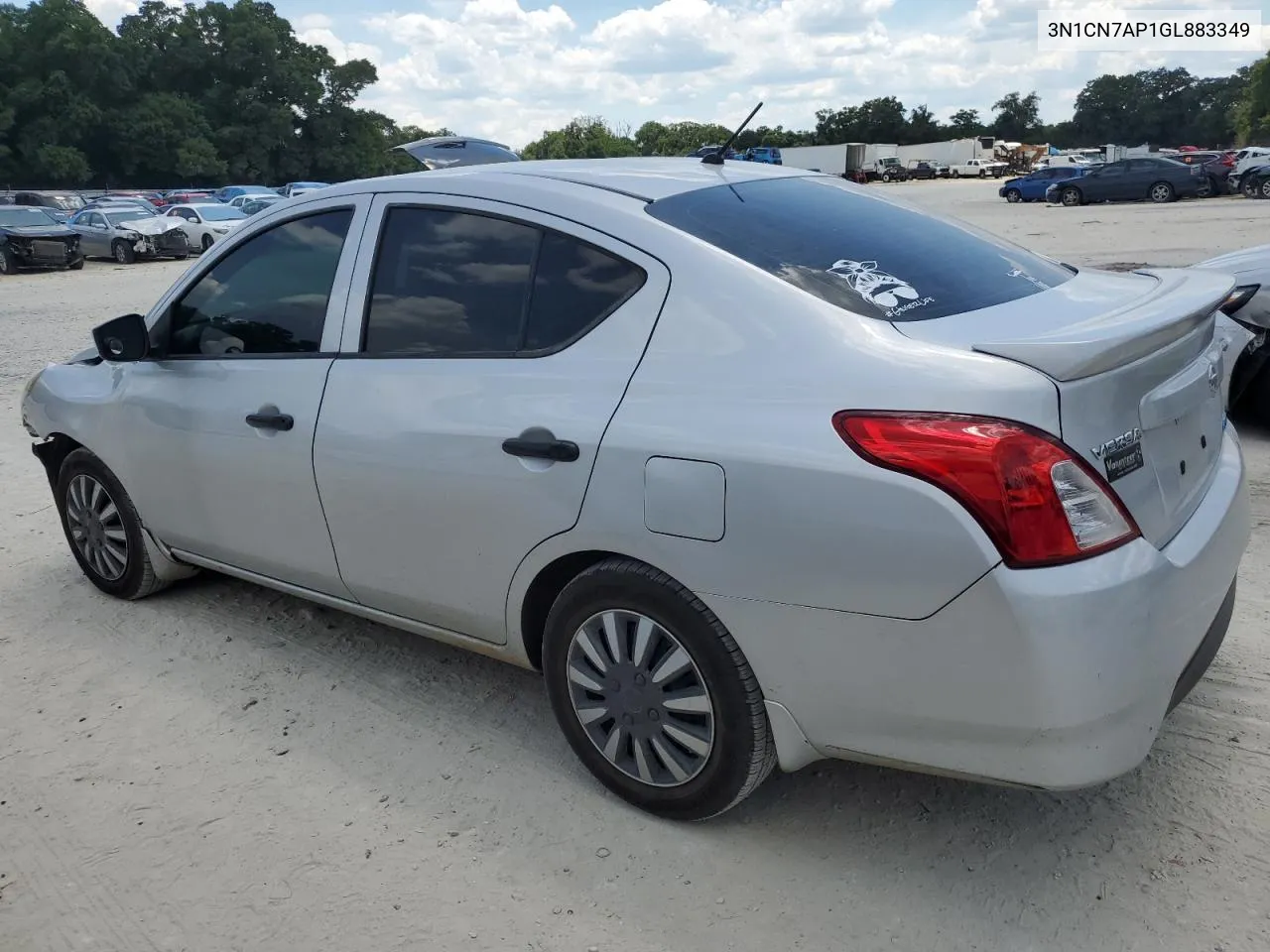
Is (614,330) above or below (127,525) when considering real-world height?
above

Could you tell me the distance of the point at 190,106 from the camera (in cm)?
7662

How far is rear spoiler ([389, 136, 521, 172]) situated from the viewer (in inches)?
184

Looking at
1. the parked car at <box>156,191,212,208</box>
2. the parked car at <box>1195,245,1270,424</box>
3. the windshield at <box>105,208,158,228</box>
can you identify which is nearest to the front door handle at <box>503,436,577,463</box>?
the parked car at <box>1195,245,1270,424</box>

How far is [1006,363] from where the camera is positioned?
227cm

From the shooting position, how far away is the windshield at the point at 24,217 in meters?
25.2

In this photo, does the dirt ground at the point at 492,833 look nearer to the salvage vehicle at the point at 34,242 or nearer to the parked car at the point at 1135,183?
the salvage vehicle at the point at 34,242

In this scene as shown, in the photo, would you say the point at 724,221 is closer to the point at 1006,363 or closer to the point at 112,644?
the point at 1006,363

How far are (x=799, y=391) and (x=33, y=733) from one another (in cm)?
282

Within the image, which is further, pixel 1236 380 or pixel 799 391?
pixel 1236 380

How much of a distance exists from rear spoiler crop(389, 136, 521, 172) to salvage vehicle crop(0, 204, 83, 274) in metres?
23.0

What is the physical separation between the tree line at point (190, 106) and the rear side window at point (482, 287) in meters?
57.8

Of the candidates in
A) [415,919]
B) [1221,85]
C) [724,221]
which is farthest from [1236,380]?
[1221,85]

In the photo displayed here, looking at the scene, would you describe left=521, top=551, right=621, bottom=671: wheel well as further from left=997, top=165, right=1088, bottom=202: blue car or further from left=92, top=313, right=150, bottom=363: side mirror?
left=997, top=165, right=1088, bottom=202: blue car

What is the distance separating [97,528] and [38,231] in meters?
24.0
